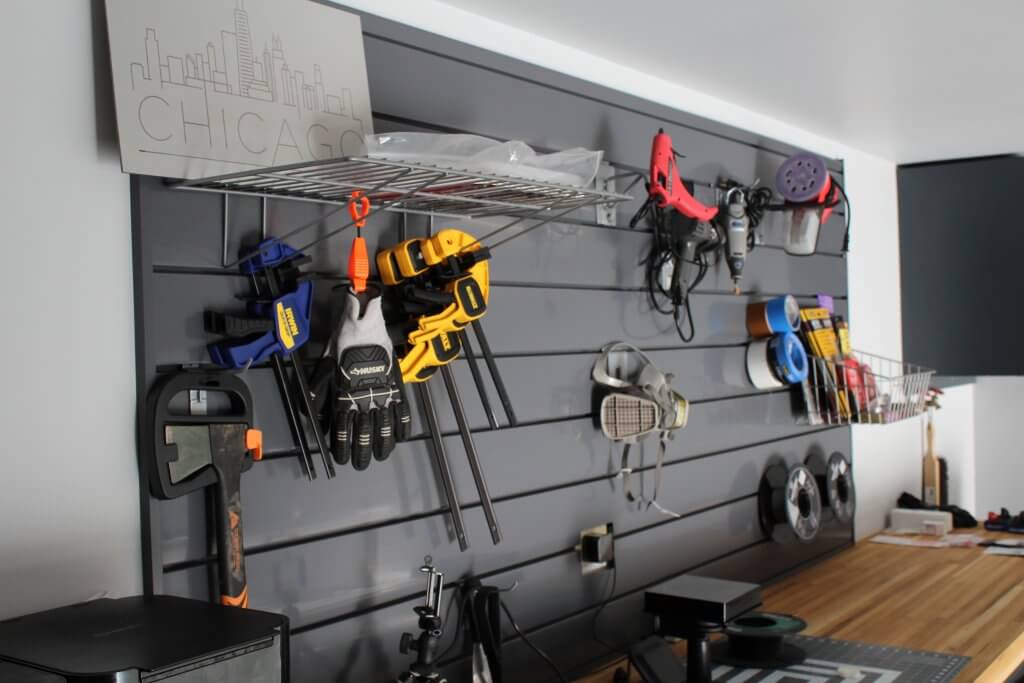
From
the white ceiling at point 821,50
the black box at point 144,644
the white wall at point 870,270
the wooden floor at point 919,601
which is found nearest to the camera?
the black box at point 144,644

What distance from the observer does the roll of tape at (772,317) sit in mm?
Answer: 2664

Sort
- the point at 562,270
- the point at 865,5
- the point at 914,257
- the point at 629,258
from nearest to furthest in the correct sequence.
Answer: the point at 865,5 < the point at 562,270 < the point at 629,258 < the point at 914,257

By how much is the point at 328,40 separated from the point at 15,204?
21.6 inches

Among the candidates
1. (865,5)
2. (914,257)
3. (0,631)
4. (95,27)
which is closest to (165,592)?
(0,631)

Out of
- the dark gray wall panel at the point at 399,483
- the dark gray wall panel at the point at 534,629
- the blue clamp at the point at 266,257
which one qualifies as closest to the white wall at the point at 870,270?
the dark gray wall panel at the point at 399,483

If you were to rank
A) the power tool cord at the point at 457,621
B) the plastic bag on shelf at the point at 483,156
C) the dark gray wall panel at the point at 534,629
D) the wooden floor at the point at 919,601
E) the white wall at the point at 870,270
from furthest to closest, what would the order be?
the white wall at the point at 870,270, the wooden floor at the point at 919,601, the power tool cord at the point at 457,621, the dark gray wall panel at the point at 534,629, the plastic bag on shelf at the point at 483,156

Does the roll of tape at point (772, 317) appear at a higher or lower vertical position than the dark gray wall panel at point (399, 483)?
higher

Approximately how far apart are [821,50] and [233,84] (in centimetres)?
136

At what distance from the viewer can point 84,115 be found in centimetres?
127

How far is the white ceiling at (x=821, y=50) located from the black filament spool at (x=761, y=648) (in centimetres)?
122

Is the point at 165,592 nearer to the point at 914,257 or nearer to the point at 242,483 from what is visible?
the point at 242,483

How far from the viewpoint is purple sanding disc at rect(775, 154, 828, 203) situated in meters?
2.72

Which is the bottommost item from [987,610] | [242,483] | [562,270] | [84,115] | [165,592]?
[987,610]

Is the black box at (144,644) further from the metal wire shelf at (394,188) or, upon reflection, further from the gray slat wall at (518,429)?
the metal wire shelf at (394,188)
